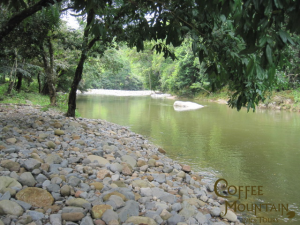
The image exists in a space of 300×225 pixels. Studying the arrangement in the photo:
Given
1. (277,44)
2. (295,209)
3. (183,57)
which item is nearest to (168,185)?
(295,209)

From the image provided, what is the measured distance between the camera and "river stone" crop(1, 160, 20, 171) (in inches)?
127

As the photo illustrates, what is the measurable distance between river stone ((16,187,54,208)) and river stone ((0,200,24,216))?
0.19m

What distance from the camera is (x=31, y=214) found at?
2.38 m

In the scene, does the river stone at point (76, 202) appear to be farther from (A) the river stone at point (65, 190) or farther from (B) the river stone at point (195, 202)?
(B) the river stone at point (195, 202)

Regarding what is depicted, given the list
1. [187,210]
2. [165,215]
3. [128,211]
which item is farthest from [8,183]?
[187,210]

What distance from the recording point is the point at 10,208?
2.35 m

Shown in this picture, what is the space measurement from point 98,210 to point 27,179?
1007 millimetres

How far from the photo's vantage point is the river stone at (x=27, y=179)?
9.68 ft

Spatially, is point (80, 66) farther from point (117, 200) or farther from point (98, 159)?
point (117, 200)

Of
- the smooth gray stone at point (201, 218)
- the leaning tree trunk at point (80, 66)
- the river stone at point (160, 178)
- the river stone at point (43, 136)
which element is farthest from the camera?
the leaning tree trunk at point (80, 66)

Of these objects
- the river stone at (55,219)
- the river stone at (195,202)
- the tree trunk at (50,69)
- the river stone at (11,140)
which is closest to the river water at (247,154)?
the river stone at (195,202)

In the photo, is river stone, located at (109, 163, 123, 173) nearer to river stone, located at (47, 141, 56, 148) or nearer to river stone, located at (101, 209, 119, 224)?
river stone, located at (47, 141, 56, 148)

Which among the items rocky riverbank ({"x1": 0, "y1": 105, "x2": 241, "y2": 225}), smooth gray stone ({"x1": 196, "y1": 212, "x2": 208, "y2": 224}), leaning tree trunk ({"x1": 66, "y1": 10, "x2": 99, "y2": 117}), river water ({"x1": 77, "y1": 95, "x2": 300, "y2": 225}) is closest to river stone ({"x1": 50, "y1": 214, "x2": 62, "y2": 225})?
rocky riverbank ({"x1": 0, "y1": 105, "x2": 241, "y2": 225})

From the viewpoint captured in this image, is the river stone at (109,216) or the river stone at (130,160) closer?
the river stone at (109,216)
